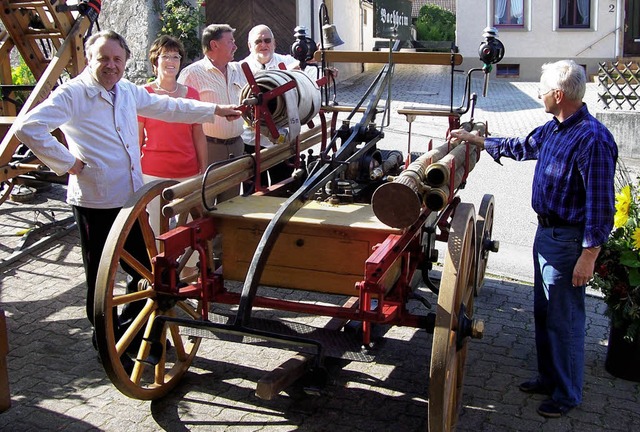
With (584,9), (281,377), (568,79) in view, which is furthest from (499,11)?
(281,377)

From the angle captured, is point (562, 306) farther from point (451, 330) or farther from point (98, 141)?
point (98, 141)

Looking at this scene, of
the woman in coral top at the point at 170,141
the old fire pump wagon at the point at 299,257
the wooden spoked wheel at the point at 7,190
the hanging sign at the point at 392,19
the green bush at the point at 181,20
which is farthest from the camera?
the green bush at the point at 181,20

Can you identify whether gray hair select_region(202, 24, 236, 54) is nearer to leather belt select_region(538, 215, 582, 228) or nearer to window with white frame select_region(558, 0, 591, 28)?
leather belt select_region(538, 215, 582, 228)

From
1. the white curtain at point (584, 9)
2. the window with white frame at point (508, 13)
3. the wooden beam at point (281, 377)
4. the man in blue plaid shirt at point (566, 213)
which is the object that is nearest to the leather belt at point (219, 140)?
the wooden beam at point (281, 377)

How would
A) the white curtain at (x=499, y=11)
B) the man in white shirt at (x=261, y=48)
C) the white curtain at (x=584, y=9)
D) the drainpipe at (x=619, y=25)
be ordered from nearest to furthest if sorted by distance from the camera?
the man in white shirt at (x=261, y=48) → the drainpipe at (x=619, y=25) → the white curtain at (x=584, y=9) → the white curtain at (x=499, y=11)

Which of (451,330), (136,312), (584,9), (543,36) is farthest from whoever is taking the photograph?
(543,36)

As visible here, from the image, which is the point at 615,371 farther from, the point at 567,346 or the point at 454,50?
the point at 454,50

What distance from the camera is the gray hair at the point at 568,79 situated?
3.72m

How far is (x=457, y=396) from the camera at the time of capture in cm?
376

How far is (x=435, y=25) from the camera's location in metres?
29.6

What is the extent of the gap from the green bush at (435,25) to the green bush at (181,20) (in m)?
14.0

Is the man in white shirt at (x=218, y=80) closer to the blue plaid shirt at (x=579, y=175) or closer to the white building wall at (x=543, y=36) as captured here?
the blue plaid shirt at (x=579, y=175)

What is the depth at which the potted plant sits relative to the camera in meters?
4.20

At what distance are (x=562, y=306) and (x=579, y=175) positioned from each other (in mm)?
699
